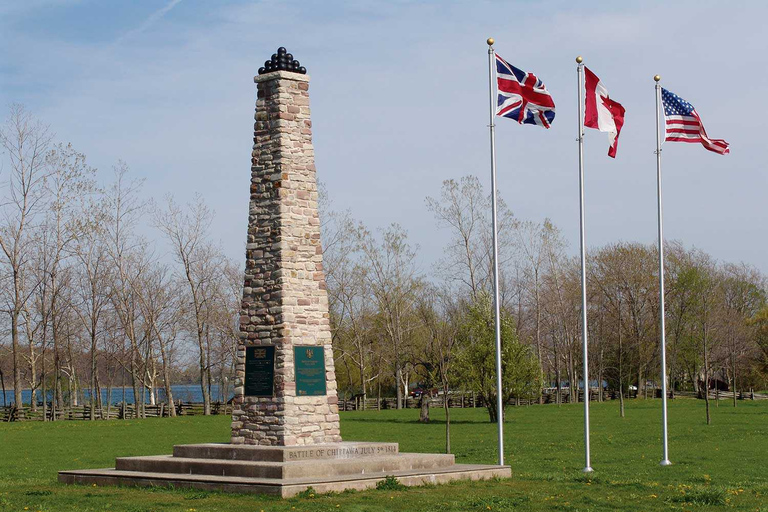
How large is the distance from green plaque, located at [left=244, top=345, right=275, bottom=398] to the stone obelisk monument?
20 mm

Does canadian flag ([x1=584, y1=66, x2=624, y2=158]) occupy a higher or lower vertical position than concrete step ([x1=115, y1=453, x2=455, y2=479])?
higher

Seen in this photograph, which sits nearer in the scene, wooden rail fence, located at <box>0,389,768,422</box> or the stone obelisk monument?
the stone obelisk monument

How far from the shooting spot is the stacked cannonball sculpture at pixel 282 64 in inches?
771

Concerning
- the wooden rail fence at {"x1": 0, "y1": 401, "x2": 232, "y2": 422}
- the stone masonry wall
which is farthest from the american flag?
the wooden rail fence at {"x1": 0, "y1": 401, "x2": 232, "y2": 422}

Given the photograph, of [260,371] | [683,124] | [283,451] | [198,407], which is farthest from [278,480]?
[198,407]

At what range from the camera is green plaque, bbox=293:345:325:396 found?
1881cm

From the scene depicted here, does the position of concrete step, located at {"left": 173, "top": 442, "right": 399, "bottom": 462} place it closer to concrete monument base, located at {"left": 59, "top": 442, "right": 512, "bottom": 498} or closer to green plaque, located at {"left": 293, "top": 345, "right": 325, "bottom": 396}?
concrete monument base, located at {"left": 59, "top": 442, "right": 512, "bottom": 498}

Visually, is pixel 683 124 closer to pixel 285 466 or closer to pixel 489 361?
pixel 285 466

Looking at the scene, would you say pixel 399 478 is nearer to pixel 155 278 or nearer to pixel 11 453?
pixel 11 453

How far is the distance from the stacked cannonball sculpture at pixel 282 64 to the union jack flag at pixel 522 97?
4.38 meters

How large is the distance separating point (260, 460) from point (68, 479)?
3.78 m

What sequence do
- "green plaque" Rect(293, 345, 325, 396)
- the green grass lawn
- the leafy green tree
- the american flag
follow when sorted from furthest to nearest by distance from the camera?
the leafy green tree, the american flag, "green plaque" Rect(293, 345, 325, 396), the green grass lawn

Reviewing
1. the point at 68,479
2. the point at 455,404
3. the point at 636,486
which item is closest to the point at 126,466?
the point at 68,479

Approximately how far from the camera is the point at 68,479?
18234 millimetres
